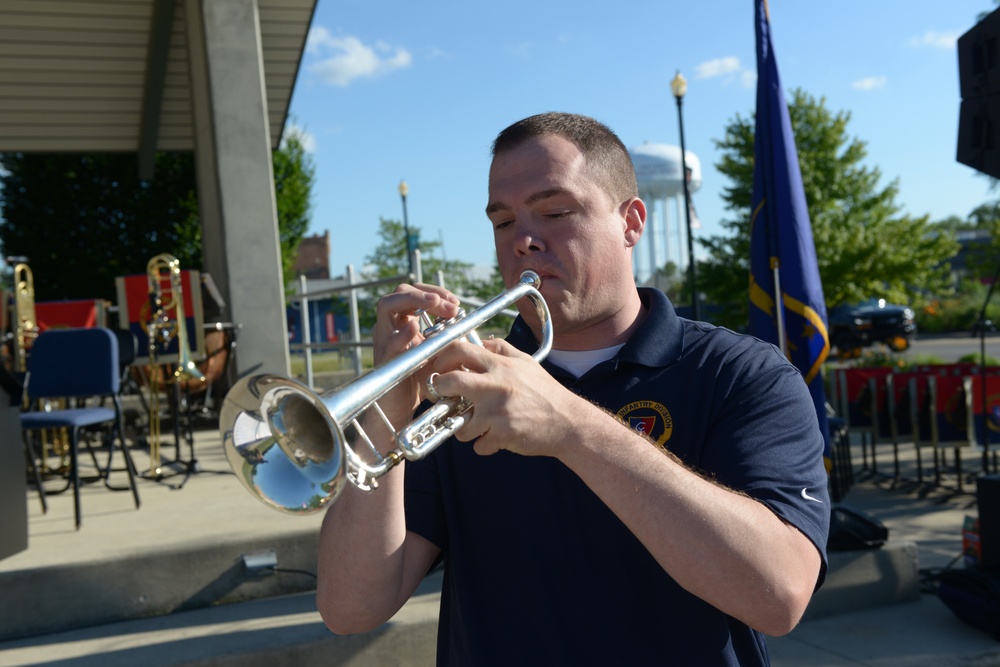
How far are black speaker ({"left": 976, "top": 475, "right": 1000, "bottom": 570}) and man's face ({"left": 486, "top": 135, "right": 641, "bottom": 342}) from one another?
12.7 ft

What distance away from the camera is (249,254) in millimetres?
8242

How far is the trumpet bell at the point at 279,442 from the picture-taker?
1.52 metres

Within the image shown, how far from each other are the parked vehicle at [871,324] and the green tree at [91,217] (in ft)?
64.6

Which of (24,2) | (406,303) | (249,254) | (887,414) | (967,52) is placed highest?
(24,2)

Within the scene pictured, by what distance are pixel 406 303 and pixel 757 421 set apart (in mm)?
736

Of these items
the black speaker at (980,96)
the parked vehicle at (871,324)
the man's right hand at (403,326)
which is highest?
the black speaker at (980,96)

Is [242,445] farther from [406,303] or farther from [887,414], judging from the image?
[887,414]

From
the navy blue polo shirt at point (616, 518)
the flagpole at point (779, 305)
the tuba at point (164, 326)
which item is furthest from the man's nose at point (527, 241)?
the tuba at point (164, 326)

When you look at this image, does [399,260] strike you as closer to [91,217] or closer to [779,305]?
[91,217]

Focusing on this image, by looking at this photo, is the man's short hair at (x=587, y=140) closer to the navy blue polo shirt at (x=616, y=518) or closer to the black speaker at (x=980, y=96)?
the navy blue polo shirt at (x=616, y=518)

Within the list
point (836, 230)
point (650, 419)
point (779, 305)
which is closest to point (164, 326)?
point (779, 305)

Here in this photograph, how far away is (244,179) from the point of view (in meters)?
8.27

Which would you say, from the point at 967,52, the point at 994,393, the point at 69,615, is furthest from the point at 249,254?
the point at 994,393

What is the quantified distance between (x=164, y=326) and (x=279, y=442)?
18.8ft
